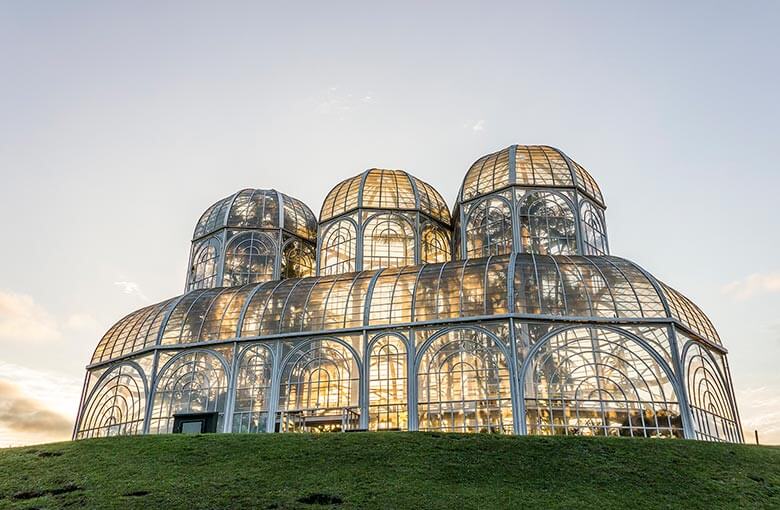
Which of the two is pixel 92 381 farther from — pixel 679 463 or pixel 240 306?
pixel 679 463

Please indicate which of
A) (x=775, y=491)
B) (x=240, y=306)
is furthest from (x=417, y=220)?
(x=775, y=491)

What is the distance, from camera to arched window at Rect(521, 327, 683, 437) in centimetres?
2923

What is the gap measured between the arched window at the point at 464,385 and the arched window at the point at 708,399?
8.72 m

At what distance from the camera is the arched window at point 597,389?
29234 mm

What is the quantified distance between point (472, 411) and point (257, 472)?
38.9 feet

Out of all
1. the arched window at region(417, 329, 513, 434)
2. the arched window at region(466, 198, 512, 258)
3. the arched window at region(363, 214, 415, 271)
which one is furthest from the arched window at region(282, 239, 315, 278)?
the arched window at region(417, 329, 513, 434)

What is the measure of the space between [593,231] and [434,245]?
1107cm

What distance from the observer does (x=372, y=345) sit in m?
32.8

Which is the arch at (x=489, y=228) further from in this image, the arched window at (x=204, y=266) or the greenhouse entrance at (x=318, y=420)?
the arched window at (x=204, y=266)

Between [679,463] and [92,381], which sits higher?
[92,381]

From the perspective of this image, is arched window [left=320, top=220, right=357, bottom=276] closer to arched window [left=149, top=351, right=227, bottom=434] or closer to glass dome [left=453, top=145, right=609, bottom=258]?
glass dome [left=453, top=145, right=609, bottom=258]

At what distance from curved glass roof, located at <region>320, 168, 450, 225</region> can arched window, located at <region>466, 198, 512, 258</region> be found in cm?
429

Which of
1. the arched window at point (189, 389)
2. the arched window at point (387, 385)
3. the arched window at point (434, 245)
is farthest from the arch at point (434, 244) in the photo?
the arched window at point (189, 389)

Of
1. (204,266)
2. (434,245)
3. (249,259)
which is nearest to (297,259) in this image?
(249,259)
